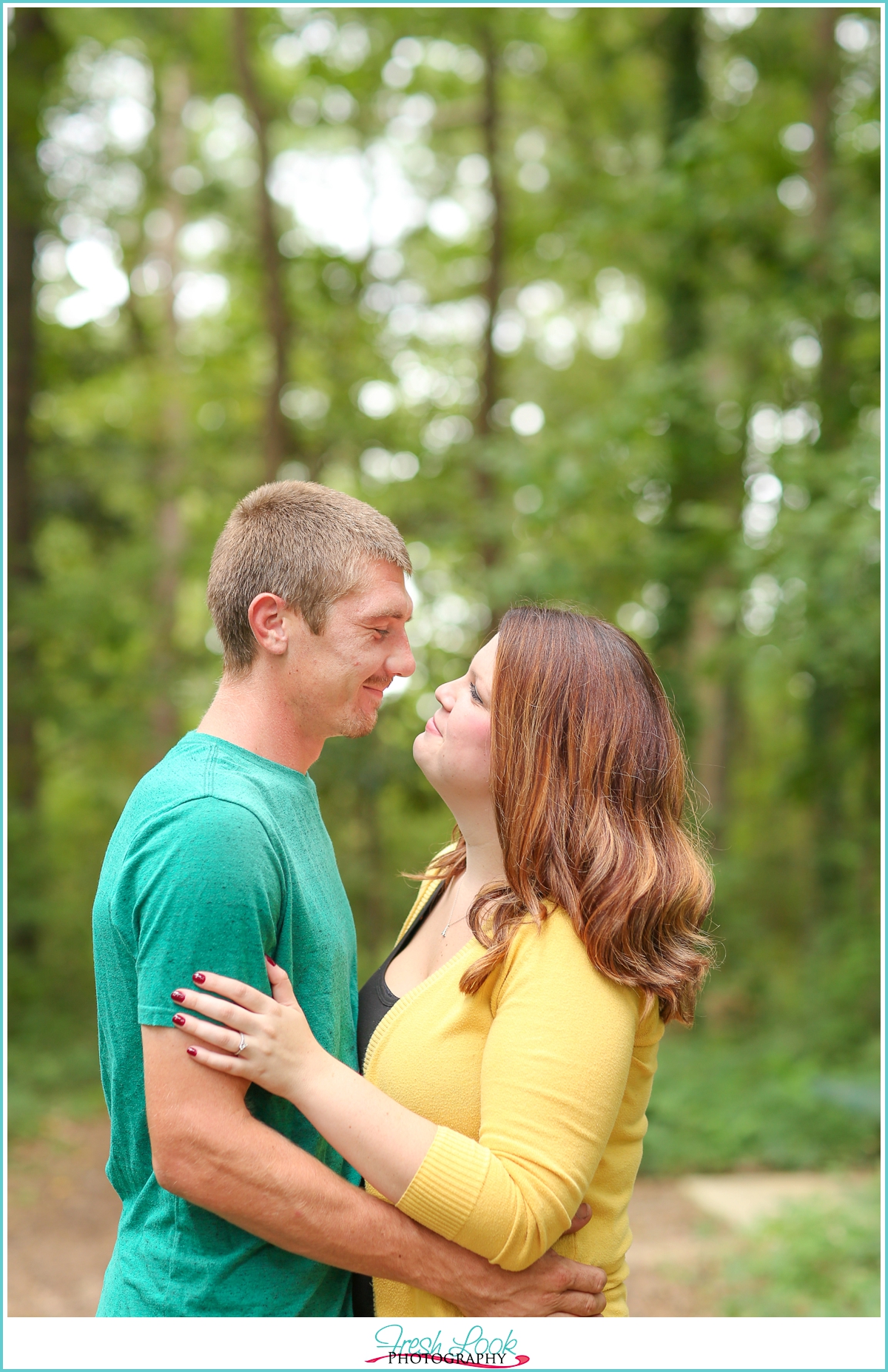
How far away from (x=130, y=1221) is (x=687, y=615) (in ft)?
31.8

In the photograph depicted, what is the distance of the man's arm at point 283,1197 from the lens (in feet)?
5.77

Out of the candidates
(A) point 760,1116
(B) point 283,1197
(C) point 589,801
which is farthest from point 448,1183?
(A) point 760,1116

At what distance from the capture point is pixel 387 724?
33.5 feet

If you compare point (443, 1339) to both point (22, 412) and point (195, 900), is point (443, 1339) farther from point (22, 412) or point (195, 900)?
point (22, 412)

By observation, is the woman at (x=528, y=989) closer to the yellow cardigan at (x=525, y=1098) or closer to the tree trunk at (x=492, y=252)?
the yellow cardigan at (x=525, y=1098)

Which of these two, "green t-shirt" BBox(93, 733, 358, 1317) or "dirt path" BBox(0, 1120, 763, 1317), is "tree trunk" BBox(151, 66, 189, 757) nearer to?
"dirt path" BBox(0, 1120, 763, 1317)

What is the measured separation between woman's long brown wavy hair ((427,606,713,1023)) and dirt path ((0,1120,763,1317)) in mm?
4396

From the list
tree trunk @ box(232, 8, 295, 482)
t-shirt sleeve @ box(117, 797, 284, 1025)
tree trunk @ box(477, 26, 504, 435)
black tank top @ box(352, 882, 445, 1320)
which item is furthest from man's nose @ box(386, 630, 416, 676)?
tree trunk @ box(477, 26, 504, 435)

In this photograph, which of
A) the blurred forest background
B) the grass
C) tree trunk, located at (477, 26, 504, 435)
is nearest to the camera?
the grass

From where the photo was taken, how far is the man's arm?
176 cm

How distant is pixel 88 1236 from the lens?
277 inches

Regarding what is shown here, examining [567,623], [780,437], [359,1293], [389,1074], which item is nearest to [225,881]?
[389,1074]

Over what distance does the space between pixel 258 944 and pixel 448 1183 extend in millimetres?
517

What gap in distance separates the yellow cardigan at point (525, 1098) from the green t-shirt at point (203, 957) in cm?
20
